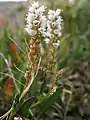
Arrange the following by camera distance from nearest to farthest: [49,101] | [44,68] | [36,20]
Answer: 1. [36,20]
2. [44,68]
3. [49,101]

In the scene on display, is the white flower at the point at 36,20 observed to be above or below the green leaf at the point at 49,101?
above

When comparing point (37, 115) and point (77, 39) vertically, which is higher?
point (77, 39)

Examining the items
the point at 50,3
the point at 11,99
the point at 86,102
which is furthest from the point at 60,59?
the point at 50,3

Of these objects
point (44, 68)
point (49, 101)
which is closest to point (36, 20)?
point (44, 68)

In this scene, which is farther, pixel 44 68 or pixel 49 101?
pixel 49 101

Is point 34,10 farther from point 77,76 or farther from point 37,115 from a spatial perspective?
point 77,76

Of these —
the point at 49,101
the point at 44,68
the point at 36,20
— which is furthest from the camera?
the point at 49,101

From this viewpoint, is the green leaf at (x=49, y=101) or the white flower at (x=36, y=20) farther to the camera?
the green leaf at (x=49, y=101)

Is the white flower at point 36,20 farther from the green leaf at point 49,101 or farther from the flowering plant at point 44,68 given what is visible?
the green leaf at point 49,101

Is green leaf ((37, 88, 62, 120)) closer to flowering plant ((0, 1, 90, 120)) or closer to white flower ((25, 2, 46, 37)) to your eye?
flowering plant ((0, 1, 90, 120))

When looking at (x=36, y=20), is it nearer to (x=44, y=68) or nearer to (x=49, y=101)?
(x=44, y=68)

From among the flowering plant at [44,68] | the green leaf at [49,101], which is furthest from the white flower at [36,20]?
the green leaf at [49,101]
